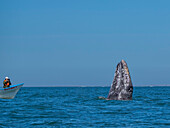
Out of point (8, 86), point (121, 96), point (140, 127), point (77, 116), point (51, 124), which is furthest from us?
point (8, 86)

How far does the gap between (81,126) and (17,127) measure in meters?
3.22

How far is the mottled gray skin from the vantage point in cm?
3059

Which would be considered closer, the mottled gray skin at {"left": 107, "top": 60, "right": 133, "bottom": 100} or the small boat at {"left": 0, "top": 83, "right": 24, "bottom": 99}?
the mottled gray skin at {"left": 107, "top": 60, "right": 133, "bottom": 100}

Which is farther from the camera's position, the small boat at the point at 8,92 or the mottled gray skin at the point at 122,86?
the small boat at the point at 8,92

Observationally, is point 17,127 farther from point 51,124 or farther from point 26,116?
point 26,116

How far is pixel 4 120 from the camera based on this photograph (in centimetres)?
1909

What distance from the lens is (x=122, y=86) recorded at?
100ft

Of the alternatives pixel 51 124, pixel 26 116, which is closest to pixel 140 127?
pixel 51 124

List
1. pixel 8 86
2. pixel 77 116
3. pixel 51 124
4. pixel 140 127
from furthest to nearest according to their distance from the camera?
pixel 8 86, pixel 77 116, pixel 51 124, pixel 140 127

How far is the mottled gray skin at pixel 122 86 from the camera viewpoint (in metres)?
30.6

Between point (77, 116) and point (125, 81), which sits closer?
point (77, 116)

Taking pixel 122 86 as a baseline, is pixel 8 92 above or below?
below

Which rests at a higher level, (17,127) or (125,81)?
(125,81)

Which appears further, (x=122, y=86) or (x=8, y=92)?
(x=8, y=92)
